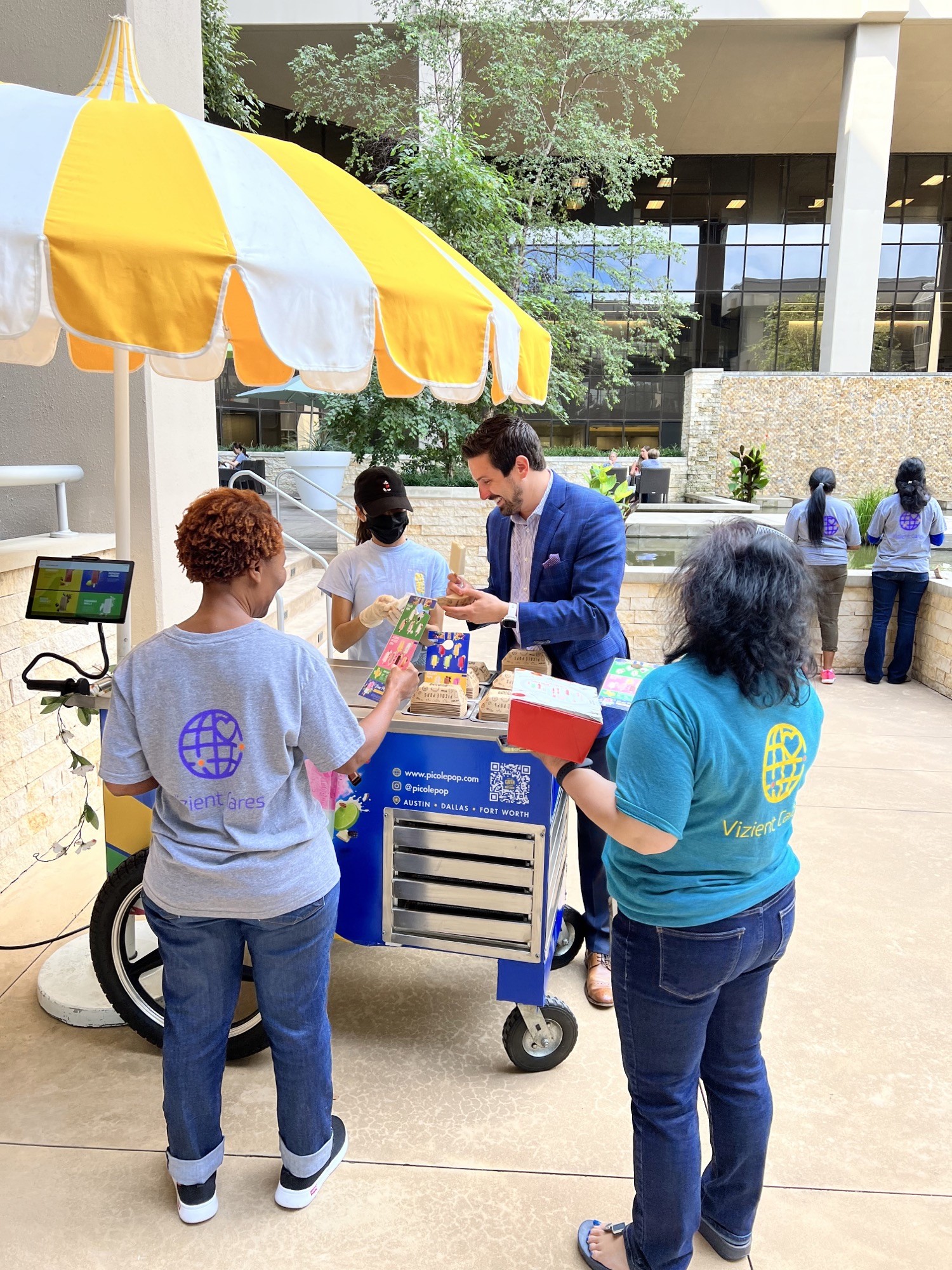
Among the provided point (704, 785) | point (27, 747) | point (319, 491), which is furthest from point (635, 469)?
point (704, 785)

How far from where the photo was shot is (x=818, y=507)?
800 cm

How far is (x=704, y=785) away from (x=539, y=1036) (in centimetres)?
163

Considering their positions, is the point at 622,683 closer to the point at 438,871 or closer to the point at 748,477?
the point at 438,871

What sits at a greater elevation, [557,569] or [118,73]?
[118,73]

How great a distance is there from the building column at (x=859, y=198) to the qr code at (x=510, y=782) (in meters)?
24.8

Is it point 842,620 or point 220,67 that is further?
point 220,67

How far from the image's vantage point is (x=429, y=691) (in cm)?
284

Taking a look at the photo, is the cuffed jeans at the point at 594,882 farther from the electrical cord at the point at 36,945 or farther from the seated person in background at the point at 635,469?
the seated person in background at the point at 635,469

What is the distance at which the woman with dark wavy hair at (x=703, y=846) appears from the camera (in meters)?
1.68

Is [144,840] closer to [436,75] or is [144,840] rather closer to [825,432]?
[436,75]

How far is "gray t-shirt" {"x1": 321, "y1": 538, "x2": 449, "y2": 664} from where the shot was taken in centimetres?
360

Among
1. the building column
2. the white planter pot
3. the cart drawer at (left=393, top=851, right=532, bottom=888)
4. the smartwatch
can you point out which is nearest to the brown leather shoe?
the cart drawer at (left=393, top=851, right=532, bottom=888)

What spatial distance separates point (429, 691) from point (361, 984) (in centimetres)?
136

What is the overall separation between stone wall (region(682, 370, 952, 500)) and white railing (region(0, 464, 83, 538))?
71.9 feet
